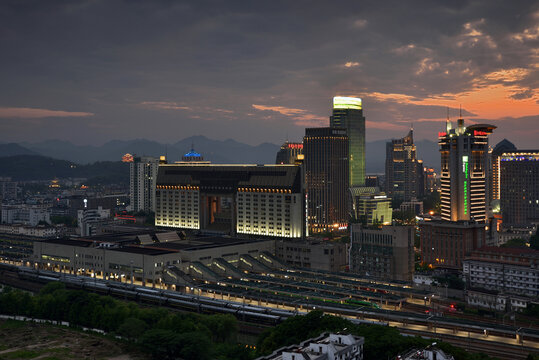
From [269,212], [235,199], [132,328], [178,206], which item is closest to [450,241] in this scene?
[269,212]

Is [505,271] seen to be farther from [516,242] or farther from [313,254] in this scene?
[516,242]

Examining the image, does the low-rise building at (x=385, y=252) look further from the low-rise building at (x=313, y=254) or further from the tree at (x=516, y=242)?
the tree at (x=516, y=242)

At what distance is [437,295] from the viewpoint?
96.9 metres

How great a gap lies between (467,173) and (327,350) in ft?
354

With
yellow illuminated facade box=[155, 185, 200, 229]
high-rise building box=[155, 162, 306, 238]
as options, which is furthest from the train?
yellow illuminated facade box=[155, 185, 200, 229]

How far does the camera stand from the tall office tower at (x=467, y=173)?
485ft

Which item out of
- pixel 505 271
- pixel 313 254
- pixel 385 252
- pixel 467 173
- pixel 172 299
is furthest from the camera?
pixel 467 173

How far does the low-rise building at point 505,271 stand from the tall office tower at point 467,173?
37.3 metres

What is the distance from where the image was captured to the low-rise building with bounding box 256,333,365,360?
1929 inches

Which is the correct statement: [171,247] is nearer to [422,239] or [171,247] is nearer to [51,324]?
[51,324]

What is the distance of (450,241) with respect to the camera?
128 metres

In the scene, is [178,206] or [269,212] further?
[178,206]

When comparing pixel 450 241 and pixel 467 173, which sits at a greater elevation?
pixel 467 173

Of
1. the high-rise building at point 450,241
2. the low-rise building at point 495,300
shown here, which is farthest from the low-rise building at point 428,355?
the high-rise building at point 450,241
